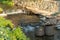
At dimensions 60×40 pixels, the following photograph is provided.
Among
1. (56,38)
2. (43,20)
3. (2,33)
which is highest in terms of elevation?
(2,33)

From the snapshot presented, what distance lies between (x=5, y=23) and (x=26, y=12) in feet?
8.84

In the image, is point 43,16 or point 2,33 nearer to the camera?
point 2,33

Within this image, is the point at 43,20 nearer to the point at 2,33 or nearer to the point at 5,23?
the point at 5,23

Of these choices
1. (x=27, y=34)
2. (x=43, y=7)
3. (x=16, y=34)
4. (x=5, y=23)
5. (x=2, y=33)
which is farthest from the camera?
(x=43, y=7)

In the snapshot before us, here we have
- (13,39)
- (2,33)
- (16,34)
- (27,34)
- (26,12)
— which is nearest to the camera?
(2,33)

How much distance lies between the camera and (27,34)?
375 inches

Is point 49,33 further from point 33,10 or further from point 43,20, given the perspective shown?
point 33,10

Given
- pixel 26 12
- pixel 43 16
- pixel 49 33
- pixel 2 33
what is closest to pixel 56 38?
pixel 49 33

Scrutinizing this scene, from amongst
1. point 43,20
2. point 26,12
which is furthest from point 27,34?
point 26,12

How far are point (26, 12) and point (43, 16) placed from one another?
89 centimetres

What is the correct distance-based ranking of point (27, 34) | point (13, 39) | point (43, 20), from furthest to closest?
point (43, 20) → point (27, 34) → point (13, 39)

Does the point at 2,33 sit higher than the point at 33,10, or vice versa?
the point at 2,33

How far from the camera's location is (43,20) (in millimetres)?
10336

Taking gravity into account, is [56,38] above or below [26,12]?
below
